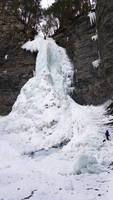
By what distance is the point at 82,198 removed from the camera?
20.3ft

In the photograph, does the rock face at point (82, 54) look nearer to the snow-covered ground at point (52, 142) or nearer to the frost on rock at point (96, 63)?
the frost on rock at point (96, 63)

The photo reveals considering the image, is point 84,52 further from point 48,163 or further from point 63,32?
point 48,163

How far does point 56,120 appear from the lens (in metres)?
13.2

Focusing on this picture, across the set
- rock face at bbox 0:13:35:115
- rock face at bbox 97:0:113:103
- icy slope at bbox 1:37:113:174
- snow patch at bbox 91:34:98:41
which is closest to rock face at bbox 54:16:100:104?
snow patch at bbox 91:34:98:41

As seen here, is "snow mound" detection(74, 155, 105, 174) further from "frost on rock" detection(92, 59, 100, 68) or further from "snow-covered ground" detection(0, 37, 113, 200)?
"frost on rock" detection(92, 59, 100, 68)

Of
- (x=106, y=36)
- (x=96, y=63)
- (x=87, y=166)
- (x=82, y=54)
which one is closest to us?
(x=87, y=166)

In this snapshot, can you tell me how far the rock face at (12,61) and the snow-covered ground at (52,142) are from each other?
2.15 ft

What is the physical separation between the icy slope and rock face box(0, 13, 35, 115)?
637mm

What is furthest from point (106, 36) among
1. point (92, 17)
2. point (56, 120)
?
point (56, 120)

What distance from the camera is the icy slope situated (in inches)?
376

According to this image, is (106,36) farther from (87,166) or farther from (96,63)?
(87,166)

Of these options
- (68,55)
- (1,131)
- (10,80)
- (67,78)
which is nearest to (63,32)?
(68,55)

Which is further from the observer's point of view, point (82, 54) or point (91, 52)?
point (82, 54)

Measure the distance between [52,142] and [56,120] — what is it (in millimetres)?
1540
